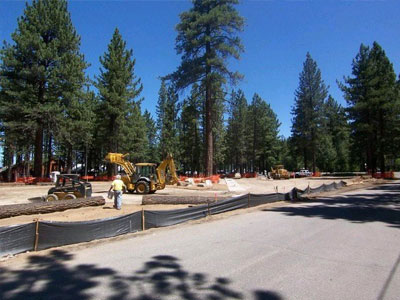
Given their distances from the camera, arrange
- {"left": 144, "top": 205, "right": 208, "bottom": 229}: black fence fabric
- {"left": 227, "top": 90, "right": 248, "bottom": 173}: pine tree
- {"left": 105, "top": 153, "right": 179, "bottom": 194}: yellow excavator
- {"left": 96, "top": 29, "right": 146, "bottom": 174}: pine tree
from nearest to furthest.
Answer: {"left": 144, "top": 205, "right": 208, "bottom": 229}: black fence fabric, {"left": 105, "top": 153, "right": 179, "bottom": 194}: yellow excavator, {"left": 96, "top": 29, "right": 146, "bottom": 174}: pine tree, {"left": 227, "top": 90, "right": 248, "bottom": 173}: pine tree

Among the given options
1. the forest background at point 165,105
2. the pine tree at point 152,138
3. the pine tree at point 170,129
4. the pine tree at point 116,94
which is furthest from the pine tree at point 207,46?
the pine tree at point 152,138

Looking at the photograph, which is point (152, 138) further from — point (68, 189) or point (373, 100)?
point (68, 189)

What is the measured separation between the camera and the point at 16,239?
714cm

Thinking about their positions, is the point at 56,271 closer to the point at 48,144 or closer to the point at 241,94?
the point at 48,144

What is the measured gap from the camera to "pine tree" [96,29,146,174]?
4212 cm

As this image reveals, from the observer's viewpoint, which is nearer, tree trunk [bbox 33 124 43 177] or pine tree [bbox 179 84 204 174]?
tree trunk [bbox 33 124 43 177]

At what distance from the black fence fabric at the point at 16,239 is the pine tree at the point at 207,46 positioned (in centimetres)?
2408

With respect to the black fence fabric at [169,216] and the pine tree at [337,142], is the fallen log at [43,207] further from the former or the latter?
the pine tree at [337,142]

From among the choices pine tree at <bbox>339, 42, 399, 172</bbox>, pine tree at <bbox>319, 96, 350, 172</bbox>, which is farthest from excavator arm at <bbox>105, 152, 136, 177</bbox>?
pine tree at <bbox>319, 96, 350, 172</bbox>

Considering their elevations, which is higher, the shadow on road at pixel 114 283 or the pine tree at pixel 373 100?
the pine tree at pixel 373 100

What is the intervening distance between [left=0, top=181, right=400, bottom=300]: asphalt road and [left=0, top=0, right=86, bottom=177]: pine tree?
2690cm

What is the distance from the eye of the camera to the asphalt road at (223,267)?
185 inches

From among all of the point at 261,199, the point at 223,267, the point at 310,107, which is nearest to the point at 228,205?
the point at 261,199

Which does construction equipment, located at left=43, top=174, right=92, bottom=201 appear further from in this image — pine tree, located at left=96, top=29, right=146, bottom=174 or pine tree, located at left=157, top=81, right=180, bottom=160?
pine tree, located at left=157, top=81, right=180, bottom=160
